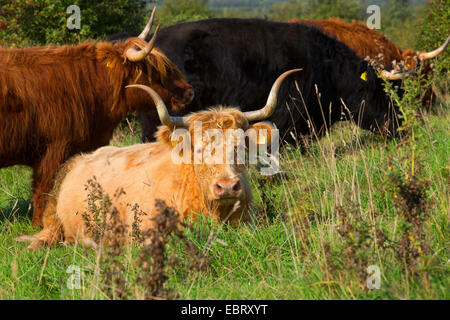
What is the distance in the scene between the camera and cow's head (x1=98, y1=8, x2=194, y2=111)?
5984 mm

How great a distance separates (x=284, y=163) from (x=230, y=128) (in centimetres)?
228

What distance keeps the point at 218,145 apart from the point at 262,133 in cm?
56

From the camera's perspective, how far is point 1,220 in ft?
18.6

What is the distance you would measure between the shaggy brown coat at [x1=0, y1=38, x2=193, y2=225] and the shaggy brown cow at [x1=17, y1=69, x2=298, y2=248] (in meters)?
0.27

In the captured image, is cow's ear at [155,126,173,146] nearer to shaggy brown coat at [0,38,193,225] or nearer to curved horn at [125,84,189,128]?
curved horn at [125,84,189,128]

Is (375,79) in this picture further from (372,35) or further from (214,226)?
(214,226)

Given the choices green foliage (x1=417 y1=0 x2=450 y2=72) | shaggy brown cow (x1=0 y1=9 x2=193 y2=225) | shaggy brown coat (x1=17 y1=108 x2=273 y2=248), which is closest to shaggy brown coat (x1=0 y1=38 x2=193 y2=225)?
shaggy brown cow (x1=0 y1=9 x2=193 y2=225)

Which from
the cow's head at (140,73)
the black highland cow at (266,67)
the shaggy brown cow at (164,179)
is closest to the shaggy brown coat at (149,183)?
the shaggy brown cow at (164,179)

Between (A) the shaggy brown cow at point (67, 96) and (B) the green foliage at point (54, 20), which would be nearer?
(A) the shaggy brown cow at point (67, 96)

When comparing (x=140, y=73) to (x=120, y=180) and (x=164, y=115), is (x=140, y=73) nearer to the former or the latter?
(x=120, y=180)

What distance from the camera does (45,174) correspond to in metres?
5.52

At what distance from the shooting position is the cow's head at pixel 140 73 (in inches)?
236

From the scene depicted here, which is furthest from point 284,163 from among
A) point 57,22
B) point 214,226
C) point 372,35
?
point 57,22

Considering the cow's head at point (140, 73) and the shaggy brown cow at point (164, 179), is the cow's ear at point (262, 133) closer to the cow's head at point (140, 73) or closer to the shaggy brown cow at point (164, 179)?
the shaggy brown cow at point (164, 179)
